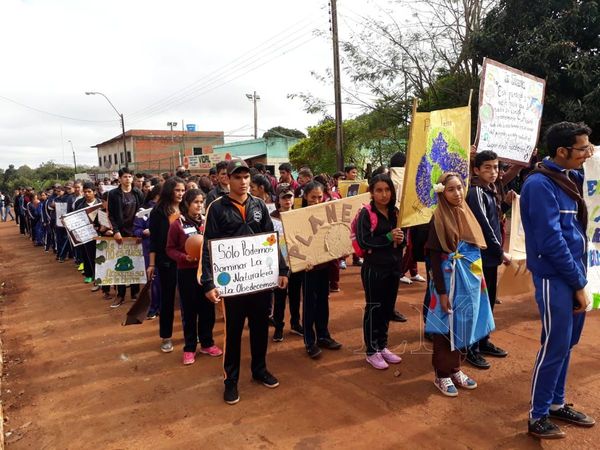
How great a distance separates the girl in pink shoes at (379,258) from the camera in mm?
4004

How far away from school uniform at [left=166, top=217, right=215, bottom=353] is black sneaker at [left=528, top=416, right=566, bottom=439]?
3.12 m

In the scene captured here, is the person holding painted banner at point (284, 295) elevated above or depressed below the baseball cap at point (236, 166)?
below

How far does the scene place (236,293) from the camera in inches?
141

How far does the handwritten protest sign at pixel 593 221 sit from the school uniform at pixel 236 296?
7.91 ft

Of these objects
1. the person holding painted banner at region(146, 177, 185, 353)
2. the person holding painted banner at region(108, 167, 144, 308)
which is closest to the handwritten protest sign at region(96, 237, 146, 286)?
the person holding painted banner at region(108, 167, 144, 308)

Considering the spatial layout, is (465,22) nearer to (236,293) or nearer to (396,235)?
(396,235)

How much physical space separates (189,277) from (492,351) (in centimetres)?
315

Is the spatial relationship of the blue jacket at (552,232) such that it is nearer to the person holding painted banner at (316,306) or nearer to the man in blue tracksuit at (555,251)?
the man in blue tracksuit at (555,251)

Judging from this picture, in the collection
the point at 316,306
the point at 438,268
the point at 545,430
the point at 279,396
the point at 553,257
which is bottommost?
the point at 279,396

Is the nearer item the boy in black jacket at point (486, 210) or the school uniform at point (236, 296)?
the school uniform at point (236, 296)

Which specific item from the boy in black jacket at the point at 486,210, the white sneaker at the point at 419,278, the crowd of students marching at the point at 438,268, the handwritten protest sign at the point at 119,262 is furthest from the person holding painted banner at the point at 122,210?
the boy in black jacket at the point at 486,210

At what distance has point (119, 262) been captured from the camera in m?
6.77

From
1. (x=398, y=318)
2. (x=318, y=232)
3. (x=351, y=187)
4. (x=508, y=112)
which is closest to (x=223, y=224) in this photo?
(x=318, y=232)

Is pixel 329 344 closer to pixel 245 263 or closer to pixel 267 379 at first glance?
pixel 267 379
